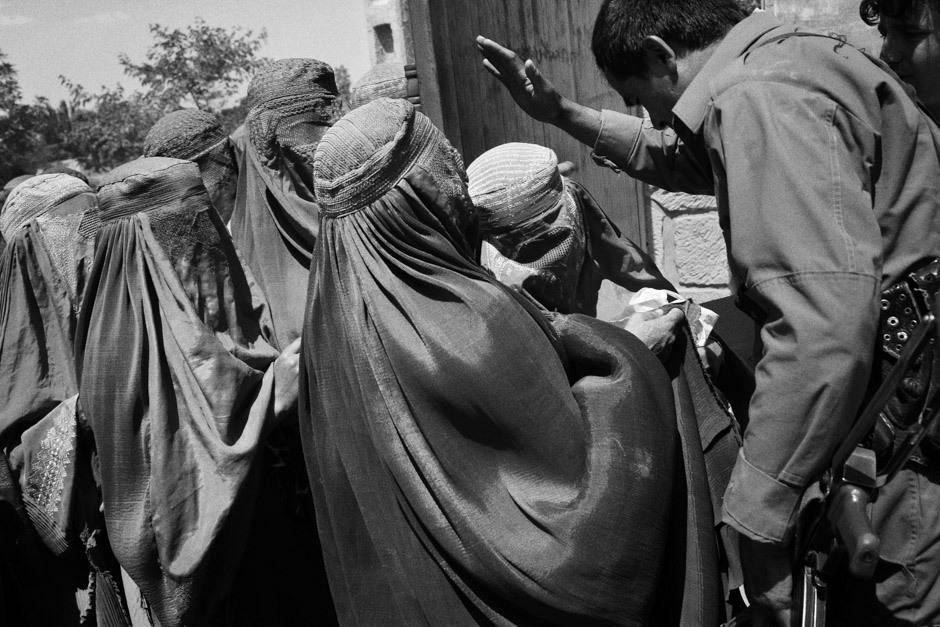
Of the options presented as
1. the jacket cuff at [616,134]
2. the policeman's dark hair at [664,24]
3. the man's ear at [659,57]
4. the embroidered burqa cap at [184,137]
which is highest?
the policeman's dark hair at [664,24]

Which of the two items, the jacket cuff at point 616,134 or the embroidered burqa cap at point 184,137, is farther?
the embroidered burqa cap at point 184,137

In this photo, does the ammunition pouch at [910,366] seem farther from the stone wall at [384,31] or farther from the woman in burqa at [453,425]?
the stone wall at [384,31]

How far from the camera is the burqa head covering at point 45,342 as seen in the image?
9.13 ft

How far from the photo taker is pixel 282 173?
365 cm

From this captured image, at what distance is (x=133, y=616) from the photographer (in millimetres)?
2758

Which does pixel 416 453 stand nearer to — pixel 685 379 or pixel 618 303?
pixel 685 379

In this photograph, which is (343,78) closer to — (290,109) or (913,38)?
(290,109)

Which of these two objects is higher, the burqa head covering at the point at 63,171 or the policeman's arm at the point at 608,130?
the policeman's arm at the point at 608,130

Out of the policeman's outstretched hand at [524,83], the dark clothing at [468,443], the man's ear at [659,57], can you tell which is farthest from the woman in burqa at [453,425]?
the policeman's outstretched hand at [524,83]

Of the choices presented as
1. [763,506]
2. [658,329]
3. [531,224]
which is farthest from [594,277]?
[763,506]

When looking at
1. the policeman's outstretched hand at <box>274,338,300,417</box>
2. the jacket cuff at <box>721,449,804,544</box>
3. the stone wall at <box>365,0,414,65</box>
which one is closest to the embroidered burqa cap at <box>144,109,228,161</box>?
the policeman's outstretched hand at <box>274,338,300,417</box>

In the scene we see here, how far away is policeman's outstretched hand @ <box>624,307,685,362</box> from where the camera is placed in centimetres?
225

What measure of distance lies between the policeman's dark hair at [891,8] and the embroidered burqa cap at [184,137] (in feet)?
8.80

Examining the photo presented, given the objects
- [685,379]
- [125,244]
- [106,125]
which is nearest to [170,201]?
[125,244]
